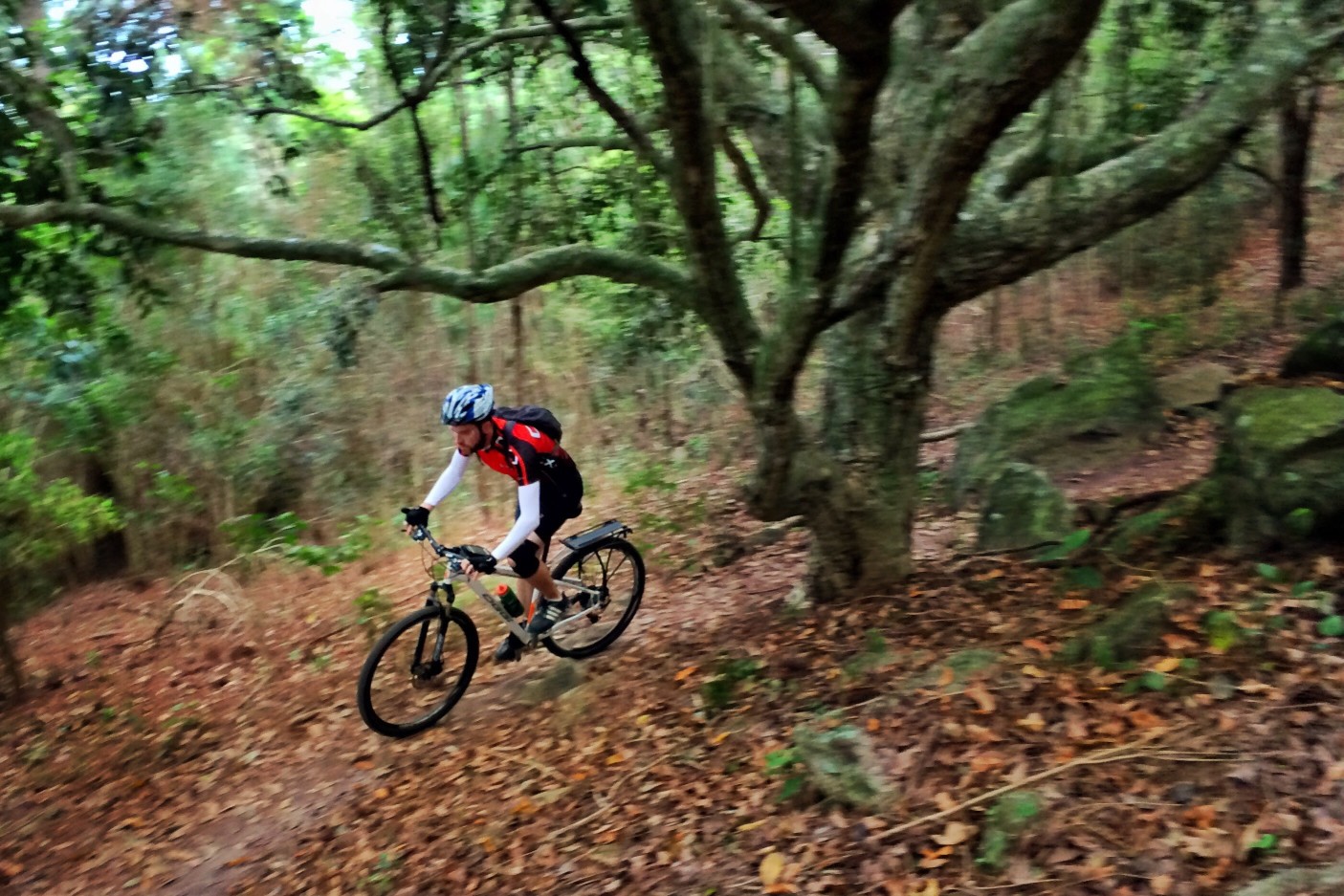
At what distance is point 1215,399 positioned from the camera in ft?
27.9

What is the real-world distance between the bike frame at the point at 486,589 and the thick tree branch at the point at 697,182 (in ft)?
6.47

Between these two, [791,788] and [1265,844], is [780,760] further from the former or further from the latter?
[1265,844]

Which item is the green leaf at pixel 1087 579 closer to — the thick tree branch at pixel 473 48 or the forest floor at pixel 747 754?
the forest floor at pixel 747 754

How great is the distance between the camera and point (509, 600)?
19.5 ft

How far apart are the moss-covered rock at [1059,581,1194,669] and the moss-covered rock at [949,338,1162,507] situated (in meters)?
3.60

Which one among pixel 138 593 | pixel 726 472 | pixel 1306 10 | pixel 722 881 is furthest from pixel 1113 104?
pixel 138 593

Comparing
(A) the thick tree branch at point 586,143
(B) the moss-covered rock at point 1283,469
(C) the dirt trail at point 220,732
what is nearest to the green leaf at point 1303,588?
(B) the moss-covered rock at point 1283,469

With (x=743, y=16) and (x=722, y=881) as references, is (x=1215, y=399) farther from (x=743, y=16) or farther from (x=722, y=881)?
(x=722, y=881)

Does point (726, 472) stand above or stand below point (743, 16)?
below

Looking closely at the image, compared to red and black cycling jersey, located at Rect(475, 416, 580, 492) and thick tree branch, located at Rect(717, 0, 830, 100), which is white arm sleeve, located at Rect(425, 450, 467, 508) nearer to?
red and black cycling jersey, located at Rect(475, 416, 580, 492)

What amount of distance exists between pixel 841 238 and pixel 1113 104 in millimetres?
6100

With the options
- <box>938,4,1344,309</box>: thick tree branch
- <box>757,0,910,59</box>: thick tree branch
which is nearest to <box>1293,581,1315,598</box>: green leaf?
<box>938,4,1344,309</box>: thick tree branch

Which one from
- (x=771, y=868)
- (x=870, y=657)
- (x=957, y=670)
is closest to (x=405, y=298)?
(x=870, y=657)

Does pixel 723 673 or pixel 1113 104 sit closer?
pixel 723 673
